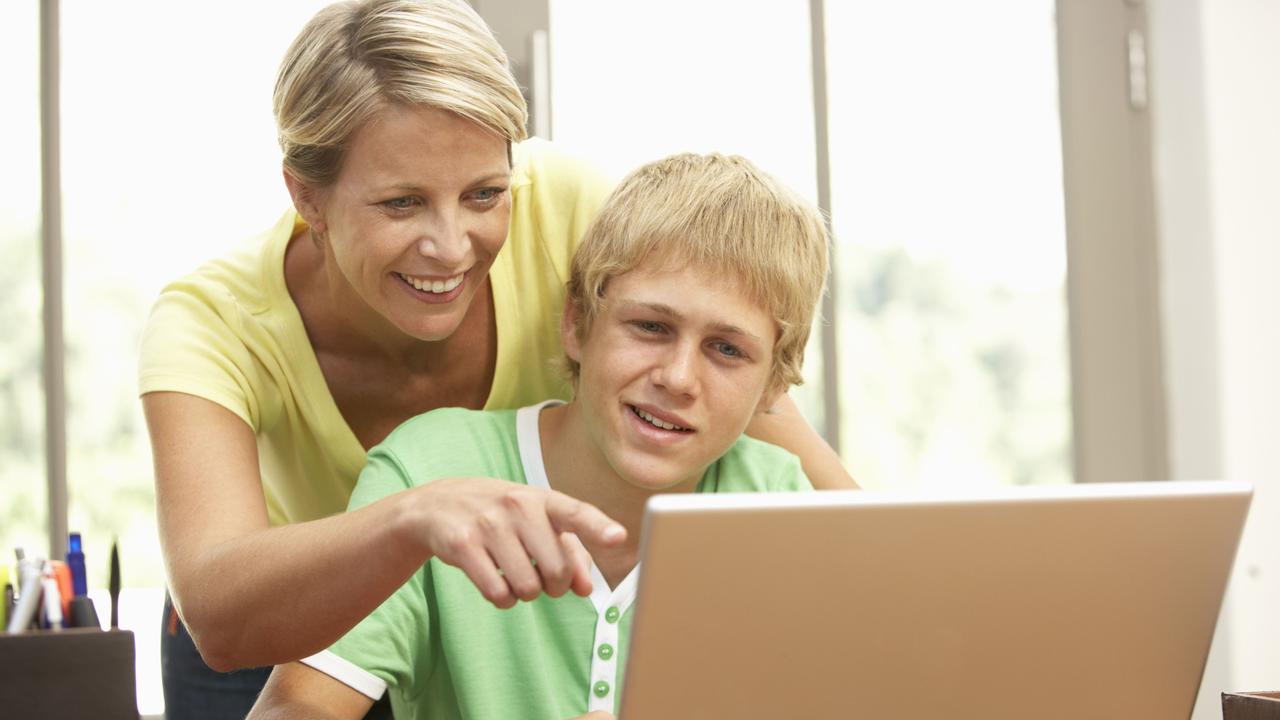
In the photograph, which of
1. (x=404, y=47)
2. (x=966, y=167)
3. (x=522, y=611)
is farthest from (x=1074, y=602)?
(x=966, y=167)

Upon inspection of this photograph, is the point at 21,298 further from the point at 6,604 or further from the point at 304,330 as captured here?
the point at 304,330

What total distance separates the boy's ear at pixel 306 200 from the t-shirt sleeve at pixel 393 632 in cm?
24

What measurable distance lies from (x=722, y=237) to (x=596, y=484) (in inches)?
10.0

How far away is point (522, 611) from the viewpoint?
1115 mm

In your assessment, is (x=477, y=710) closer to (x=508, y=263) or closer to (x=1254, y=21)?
(x=508, y=263)

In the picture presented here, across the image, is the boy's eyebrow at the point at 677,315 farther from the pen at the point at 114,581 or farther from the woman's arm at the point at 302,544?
the pen at the point at 114,581

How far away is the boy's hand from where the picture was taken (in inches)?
27.0

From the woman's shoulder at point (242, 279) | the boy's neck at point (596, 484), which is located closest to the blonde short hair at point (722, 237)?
the boy's neck at point (596, 484)

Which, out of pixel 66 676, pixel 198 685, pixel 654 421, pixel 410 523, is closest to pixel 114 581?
pixel 198 685

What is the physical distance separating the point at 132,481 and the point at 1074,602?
164 centimetres

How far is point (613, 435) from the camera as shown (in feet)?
3.69

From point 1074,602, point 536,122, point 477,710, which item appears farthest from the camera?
point 536,122

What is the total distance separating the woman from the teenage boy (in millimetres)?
106

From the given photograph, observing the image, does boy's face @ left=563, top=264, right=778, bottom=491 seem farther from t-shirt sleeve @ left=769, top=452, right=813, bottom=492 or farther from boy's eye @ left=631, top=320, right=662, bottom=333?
t-shirt sleeve @ left=769, top=452, right=813, bottom=492
